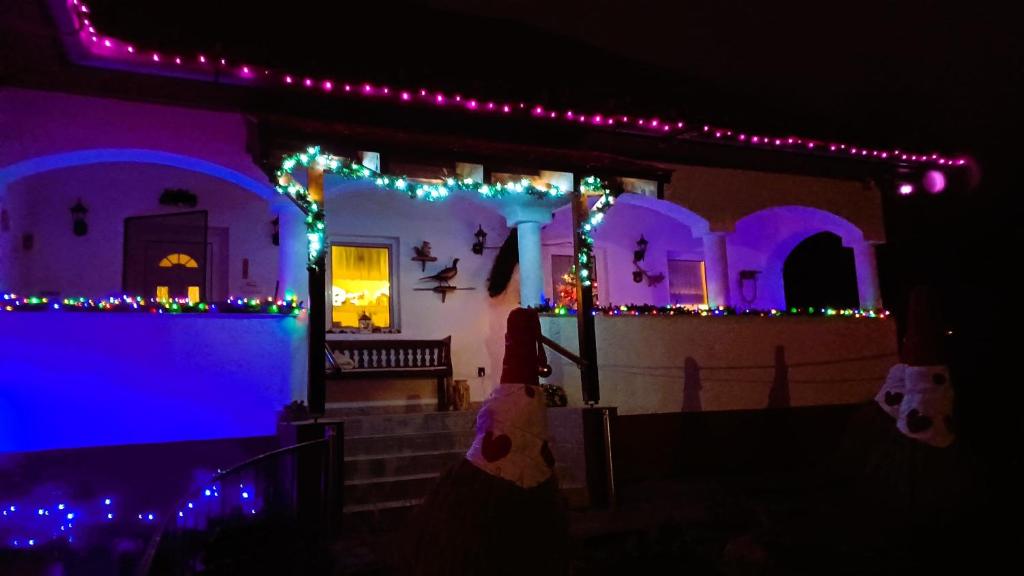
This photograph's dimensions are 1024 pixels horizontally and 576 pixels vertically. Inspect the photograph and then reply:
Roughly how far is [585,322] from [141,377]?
5.04 meters

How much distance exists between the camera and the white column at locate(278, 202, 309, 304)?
8883 millimetres

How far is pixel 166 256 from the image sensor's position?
1014 centimetres

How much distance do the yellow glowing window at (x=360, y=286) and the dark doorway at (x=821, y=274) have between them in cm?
823

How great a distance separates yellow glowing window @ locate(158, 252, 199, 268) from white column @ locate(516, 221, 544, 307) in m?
4.70

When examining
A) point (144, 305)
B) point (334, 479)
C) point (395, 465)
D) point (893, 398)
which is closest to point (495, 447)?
point (334, 479)

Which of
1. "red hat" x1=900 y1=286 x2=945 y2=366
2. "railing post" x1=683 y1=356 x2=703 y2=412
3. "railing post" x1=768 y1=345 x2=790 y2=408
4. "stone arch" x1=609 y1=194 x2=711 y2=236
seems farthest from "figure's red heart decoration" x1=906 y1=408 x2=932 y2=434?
"stone arch" x1=609 y1=194 x2=711 y2=236

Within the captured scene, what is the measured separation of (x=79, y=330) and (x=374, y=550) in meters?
4.08

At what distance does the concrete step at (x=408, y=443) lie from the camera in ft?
27.1

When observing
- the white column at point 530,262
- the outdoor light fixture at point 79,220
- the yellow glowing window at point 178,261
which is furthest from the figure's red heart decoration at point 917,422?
the outdoor light fixture at point 79,220

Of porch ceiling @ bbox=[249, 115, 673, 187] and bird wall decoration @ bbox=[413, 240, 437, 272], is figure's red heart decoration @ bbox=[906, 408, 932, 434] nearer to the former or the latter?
porch ceiling @ bbox=[249, 115, 673, 187]

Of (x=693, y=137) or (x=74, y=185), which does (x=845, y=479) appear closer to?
(x=693, y=137)

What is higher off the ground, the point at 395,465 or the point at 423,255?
the point at 423,255

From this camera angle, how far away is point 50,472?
738 cm

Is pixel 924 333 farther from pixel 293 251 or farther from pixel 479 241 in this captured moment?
pixel 479 241
